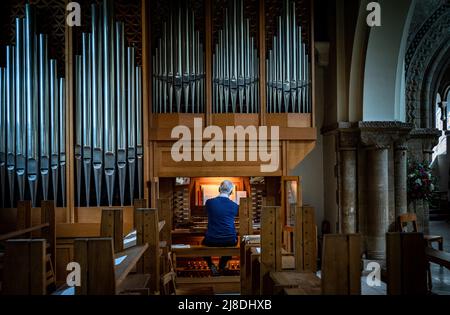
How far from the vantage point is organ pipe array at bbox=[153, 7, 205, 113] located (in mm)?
6594

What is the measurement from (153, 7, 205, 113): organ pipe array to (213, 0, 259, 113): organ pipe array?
289 millimetres

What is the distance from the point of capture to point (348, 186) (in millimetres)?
6918

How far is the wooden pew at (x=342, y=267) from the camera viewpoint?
7.19 feet

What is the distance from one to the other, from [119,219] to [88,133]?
331 cm

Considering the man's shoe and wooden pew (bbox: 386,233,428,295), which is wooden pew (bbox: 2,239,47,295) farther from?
the man's shoe

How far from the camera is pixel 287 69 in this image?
265 inches

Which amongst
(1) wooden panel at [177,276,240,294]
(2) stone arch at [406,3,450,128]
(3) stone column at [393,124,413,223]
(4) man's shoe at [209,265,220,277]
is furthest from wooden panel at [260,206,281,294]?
(2) stone arch at [406,3,450,128]

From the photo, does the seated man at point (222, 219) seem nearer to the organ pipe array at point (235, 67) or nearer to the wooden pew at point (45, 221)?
the organ pipe array at point (235, 67)

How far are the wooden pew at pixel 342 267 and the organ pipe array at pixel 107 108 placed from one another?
454 cm

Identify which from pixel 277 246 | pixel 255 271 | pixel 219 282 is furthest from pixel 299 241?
pixel 219 282

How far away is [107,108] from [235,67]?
2.06m

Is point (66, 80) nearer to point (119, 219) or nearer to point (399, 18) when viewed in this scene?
point (119, 219)
